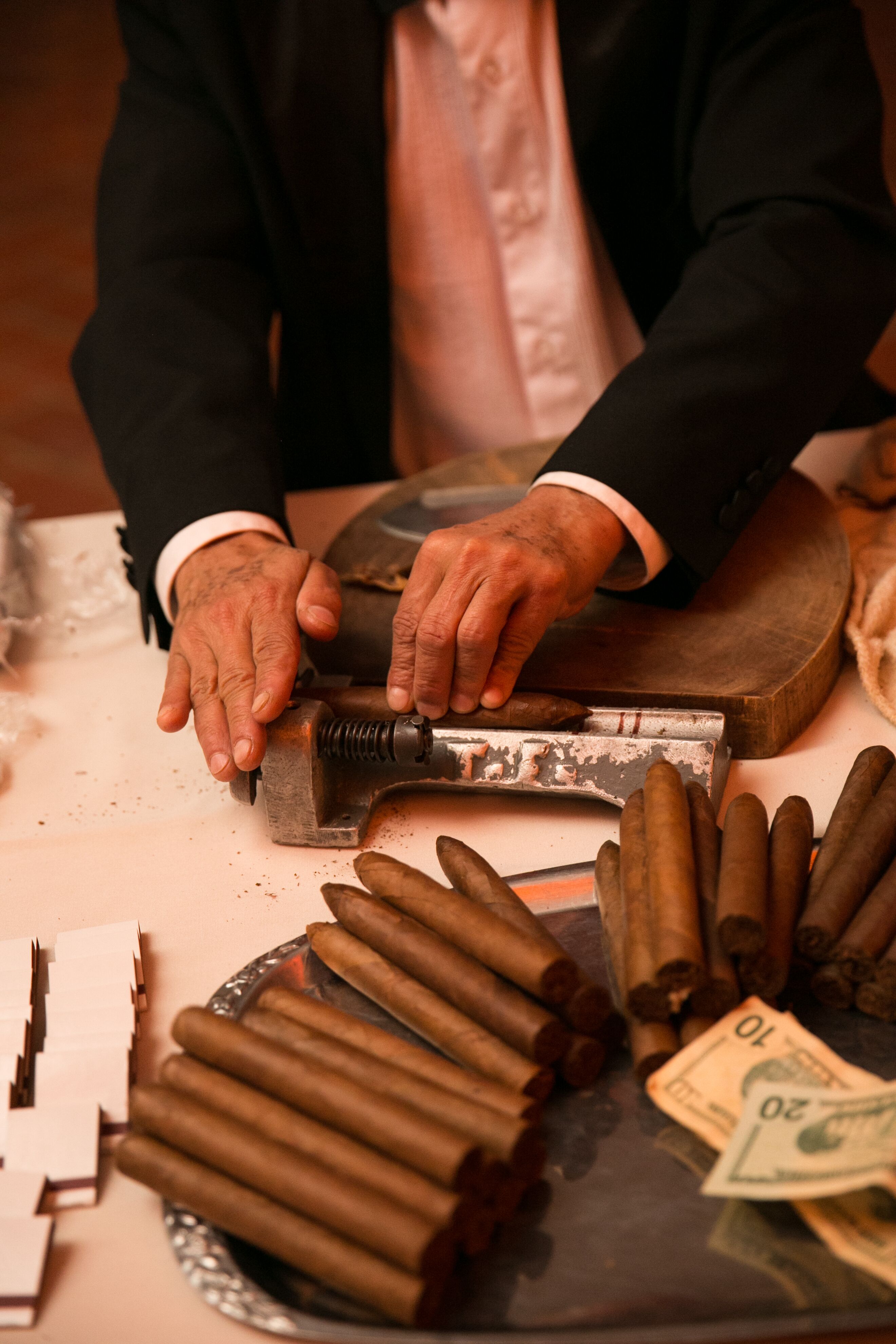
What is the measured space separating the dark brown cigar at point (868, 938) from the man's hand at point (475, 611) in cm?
53

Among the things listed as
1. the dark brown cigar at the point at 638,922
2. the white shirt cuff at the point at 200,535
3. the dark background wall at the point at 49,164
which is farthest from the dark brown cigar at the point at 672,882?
the dark background wall at the point at 49,164

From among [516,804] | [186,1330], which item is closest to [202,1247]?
[186,1330]

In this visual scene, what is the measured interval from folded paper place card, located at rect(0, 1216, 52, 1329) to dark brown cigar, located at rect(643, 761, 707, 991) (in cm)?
57

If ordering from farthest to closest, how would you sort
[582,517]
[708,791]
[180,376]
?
[180,376] → [582,517] → [708,791]

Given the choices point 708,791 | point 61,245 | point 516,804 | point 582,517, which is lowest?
point 61,245

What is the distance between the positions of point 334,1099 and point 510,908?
0.29m

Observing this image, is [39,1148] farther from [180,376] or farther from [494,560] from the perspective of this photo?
[180,376]

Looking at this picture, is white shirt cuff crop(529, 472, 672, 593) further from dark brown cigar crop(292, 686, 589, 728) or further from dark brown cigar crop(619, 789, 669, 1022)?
dark brown cigar crop(619, 789, 669, 1022)

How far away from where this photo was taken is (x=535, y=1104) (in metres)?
0.91

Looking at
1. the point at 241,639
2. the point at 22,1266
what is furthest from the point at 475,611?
the point at 22,1266

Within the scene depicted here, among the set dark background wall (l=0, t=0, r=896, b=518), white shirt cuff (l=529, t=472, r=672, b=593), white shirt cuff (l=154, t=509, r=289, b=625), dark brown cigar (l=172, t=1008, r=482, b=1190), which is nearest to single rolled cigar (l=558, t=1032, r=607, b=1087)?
dark brown cigar (l=172, t=1008, r=482, b=1190)

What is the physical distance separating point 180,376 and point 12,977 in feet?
3.65

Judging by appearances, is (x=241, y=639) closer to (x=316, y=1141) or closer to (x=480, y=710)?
(x=480, y=710)

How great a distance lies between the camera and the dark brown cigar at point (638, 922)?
97 cm
